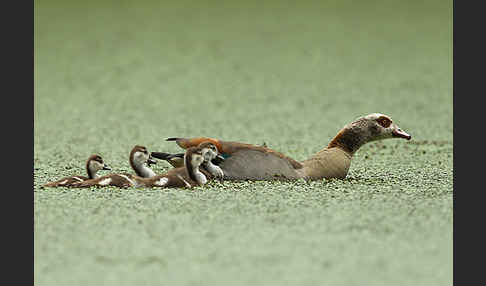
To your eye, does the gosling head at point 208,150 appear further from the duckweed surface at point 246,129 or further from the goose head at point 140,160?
the goose head at point 140,160

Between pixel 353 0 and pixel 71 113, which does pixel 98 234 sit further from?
pixel 353 0

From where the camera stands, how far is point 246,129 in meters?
5.61

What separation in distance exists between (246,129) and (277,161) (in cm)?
184

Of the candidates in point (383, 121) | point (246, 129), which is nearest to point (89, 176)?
point (383, 121)

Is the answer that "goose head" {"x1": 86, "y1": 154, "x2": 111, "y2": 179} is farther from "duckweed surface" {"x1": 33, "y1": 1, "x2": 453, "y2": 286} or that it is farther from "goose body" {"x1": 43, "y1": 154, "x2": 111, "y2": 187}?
"duckweed surface" {"x1": 33, "y1": 1, "x2": 453, "y2": 286}

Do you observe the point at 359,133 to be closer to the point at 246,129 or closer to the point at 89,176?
the point at 89,176

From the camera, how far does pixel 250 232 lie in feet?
9.53

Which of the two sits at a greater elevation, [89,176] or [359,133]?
[359,133]

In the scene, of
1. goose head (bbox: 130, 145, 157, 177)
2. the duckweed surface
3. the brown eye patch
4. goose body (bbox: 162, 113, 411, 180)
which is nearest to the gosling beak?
goose body (bbox: 162, 113, 411, 180)

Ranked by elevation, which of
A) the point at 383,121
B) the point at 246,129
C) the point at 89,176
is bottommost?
the point at 89,176

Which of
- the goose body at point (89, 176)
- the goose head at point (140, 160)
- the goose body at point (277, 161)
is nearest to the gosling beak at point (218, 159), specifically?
the goose body at point (277, 161)

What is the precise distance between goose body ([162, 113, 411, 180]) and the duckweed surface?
0.25 feet

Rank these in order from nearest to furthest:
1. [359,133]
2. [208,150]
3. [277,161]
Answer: [208,150] → [277,161] → [359,133]

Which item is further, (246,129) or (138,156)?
(246,129)
